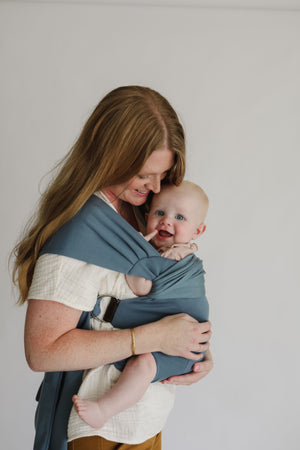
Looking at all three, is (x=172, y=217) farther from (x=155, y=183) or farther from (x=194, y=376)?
(x=194, y=376)

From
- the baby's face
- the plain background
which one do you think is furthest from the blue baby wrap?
the plain background

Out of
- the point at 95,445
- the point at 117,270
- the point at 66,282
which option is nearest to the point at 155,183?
the point at 117,270

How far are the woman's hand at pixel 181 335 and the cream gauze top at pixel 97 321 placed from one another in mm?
128

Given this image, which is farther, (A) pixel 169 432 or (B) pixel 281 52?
(A) pixel 169 432

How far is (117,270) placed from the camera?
1.35 m

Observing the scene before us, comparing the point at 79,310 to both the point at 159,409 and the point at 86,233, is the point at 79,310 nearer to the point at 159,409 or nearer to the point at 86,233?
the point at 86,233

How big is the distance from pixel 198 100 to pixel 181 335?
1590mm

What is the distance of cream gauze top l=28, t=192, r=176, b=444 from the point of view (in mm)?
1272

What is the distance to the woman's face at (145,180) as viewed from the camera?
4.59ft

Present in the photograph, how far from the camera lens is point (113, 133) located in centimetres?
133

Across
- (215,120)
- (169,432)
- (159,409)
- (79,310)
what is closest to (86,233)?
(79,310)

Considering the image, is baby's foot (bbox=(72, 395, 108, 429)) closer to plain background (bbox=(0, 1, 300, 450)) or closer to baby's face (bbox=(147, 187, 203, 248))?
baby's face (bbox=(147, 187, 203, 248))

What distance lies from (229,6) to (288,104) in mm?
612

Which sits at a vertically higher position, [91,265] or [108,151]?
[108,151]
